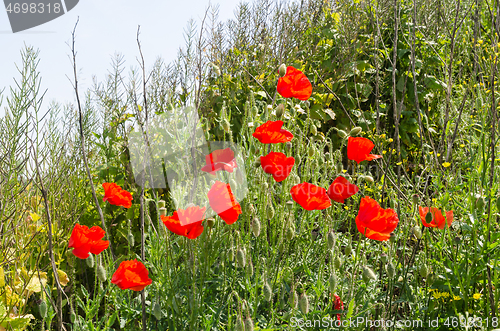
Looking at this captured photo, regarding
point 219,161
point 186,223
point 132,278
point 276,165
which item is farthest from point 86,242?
point 276,165

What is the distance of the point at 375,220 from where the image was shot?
4.11 feet

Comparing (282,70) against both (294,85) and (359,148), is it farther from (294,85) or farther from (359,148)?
(359,148)

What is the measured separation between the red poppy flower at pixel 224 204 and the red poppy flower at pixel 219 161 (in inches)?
9.8

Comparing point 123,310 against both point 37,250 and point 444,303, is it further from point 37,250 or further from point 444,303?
point 444,303

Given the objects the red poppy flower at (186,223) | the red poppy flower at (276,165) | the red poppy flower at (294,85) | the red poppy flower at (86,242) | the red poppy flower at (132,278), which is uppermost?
the red poppy flower at (294,85)

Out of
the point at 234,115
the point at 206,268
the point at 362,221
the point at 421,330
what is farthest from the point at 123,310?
the point at 234,115

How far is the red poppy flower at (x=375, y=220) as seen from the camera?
49.3 inches

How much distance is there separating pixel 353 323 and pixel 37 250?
1.63 m

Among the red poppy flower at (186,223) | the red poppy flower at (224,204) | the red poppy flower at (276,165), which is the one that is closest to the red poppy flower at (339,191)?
the red poppy flower at (276,165)

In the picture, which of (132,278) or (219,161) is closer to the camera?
(132,278)

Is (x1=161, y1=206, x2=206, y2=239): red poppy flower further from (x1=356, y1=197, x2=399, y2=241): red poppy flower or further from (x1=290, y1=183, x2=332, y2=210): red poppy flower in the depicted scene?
(x1=356, y1=197, x2=399, y2=241): red poppy flower

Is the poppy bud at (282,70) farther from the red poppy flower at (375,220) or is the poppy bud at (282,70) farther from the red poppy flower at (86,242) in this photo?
the red poppy flower at (86,242)

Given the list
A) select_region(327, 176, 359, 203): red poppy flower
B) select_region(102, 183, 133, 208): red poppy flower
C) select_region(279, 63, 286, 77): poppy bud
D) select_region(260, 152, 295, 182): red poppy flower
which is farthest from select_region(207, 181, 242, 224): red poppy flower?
select_region(279, 63, 286, 77): poppy bud

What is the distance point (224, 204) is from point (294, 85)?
2.14 feet
